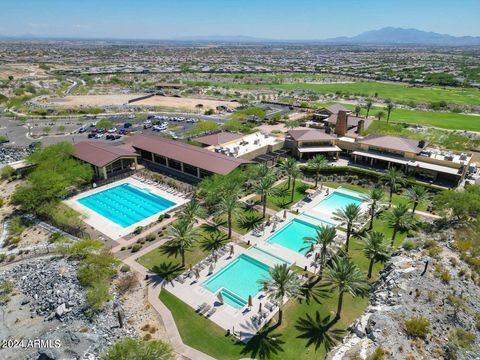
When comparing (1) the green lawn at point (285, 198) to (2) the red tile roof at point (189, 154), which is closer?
(1) the green lawn at point (285, 198)

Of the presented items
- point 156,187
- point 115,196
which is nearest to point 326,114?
point 156,187

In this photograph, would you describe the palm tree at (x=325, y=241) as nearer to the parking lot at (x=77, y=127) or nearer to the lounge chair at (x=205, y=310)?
the lounge chair at (x=205, y=310)

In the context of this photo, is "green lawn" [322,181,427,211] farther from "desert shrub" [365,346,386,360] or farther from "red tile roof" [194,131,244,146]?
"desert shrub" [365,346,386,360]

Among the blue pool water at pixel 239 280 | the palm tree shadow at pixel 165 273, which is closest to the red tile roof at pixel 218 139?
the blue pool water at pixel 239 280

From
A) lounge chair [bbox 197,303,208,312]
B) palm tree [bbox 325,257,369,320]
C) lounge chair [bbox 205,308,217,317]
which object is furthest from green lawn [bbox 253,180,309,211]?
lounge chair [bbox 205,308,217,317]

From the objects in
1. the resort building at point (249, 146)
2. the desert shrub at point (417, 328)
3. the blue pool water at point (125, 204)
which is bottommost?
the blue pool water at point (125, 204)

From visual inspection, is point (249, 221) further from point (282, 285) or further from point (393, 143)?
point (393, 143)
